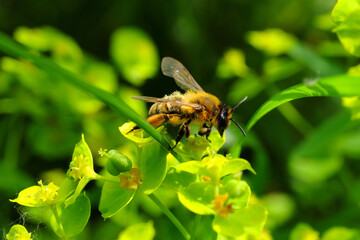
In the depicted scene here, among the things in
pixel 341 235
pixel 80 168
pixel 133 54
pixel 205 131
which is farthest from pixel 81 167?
pixel 133 54

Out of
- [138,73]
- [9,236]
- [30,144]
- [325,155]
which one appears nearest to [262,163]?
[325,155]

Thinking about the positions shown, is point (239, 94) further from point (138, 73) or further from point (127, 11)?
point (127, 11)

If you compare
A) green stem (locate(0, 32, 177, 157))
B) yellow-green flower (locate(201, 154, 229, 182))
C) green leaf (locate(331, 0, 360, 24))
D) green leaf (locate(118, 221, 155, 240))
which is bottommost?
green leaf (locate(118, 221, 155, 240))

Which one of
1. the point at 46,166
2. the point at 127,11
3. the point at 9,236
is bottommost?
the point at 46,166

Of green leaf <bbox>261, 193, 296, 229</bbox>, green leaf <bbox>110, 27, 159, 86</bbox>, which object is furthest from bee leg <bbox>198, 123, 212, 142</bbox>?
green leaf <bbox>110, 27, 159, 86</bbox>

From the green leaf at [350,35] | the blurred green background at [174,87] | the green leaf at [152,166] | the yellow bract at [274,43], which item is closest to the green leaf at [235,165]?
the green leaf at [152,166]

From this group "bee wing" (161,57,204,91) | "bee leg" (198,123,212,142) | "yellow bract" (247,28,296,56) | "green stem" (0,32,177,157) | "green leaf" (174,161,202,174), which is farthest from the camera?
"yellow bract" (247,28,296,56)

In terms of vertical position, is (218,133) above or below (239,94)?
above

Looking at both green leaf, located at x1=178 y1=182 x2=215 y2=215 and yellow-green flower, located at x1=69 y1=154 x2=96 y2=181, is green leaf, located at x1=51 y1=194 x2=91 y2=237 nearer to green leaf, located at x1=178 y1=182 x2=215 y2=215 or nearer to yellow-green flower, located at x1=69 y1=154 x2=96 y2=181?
yellow-green flower, located at x1=69 y1=154 x2=96 y2=181

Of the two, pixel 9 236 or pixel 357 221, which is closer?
pixel 9 236
